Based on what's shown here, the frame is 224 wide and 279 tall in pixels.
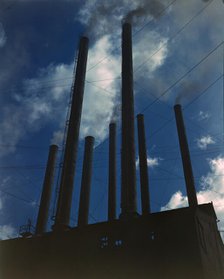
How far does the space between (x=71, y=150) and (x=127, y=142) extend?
4462 millimetres

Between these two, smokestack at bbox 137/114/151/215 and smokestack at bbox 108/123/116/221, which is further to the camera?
smokestack at bbox 108/123/116/221

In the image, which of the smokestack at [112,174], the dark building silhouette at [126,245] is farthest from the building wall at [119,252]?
the smokestack at [112,174]

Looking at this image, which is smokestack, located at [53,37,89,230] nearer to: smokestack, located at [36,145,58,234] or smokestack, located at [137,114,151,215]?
smokestack, located at [36,145,58,234]

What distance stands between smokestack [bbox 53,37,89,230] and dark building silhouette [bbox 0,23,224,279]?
69 mm

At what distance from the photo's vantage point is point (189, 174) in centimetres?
2639

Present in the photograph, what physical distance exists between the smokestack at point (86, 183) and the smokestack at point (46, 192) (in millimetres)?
3281

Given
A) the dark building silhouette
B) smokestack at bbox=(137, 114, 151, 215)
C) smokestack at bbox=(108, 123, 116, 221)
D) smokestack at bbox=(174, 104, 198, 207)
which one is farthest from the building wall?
smokestack at bbox=(137, 114, 151, 215)

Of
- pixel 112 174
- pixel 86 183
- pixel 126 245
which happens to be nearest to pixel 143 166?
pixel 112 174

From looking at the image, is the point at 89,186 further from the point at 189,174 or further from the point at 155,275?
the point at 155,275

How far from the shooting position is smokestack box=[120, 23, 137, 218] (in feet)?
58.1

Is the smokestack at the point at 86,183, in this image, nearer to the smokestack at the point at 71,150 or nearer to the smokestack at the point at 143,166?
the smokestack at the point at 71,150

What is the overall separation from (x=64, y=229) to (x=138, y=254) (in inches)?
212

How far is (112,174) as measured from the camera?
A: 27.0 m

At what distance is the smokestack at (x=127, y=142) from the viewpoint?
58.1 feet
